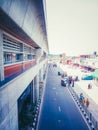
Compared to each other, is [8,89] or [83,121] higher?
[8,89]

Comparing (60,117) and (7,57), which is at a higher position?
(7,57)

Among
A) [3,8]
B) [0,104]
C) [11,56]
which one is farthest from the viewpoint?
[11,56]

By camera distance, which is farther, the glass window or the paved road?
the paved road

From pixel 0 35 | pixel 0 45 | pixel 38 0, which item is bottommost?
pixel 0 45

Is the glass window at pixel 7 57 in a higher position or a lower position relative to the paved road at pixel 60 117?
higher

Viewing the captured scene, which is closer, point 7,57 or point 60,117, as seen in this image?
point 7,57

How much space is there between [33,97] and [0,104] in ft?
35.1

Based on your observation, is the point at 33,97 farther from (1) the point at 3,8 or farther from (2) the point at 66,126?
(1) the point at 3,8

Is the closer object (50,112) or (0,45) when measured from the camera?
(0,45)

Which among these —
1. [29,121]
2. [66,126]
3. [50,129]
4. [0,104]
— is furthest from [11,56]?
[66,126]

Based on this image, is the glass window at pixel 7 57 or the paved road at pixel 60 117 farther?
the paved road at pixel 60 117

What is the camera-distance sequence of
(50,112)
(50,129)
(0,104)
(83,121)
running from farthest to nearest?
(50,112)
(83,121)
(50,129)
(0,104)

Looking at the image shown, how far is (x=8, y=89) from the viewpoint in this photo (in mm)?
4457

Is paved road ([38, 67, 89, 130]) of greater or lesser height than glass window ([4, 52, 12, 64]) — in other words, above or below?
below
